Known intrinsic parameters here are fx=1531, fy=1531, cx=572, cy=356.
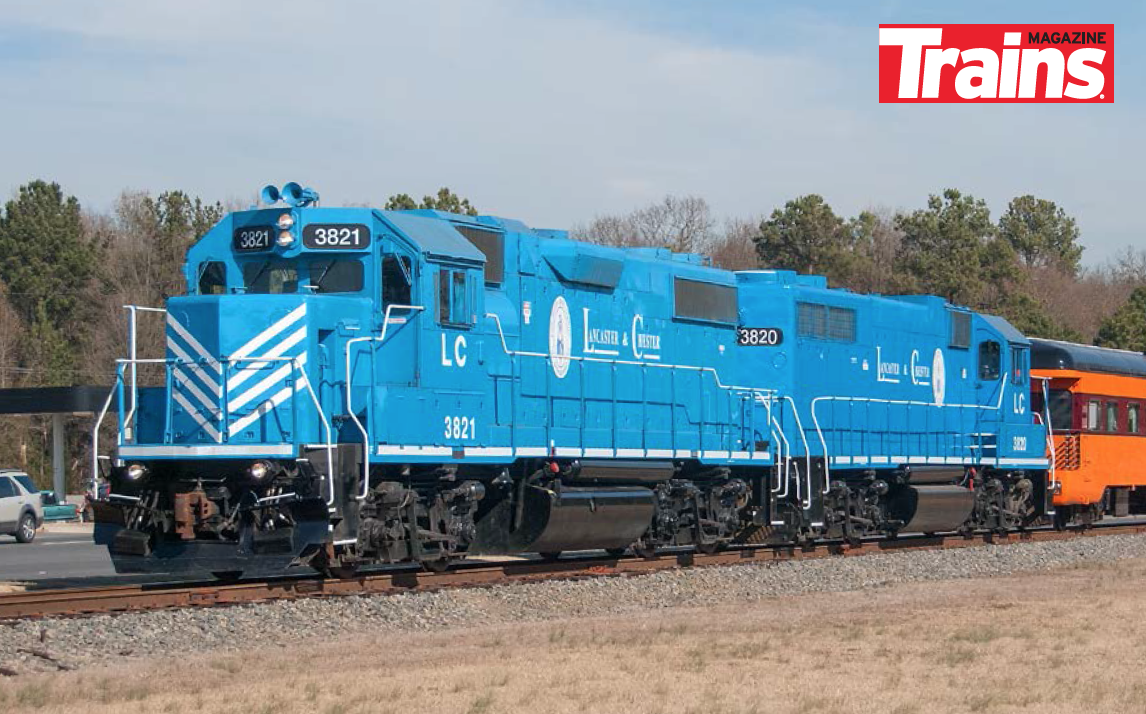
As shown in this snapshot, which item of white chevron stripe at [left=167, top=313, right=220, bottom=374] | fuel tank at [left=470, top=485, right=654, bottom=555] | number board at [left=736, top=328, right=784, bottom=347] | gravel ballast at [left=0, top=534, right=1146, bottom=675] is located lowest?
gravel ballast at [left=0, top=534, right=1146, bottom=675]

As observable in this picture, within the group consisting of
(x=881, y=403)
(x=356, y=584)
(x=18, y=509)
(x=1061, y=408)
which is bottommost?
(x=18, y=509)

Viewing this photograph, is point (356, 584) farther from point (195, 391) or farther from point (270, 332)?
point (270, 332)

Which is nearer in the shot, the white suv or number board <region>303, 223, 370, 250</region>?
number board <region>303, 223, 370, 250</region>

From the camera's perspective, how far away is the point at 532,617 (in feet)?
48.5

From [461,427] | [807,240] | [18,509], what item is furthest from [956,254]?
[461,427]

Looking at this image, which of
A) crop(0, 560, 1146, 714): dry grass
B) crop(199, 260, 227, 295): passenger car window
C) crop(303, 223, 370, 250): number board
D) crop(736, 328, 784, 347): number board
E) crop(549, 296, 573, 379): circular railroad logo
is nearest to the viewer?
crop(0, 560, 1146, 714): dry grass

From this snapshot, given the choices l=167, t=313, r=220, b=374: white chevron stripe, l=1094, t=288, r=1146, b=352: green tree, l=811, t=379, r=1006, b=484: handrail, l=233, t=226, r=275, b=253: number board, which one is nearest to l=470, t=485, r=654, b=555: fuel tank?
l=167, t=313, r=220, b=374: white chevron stripe

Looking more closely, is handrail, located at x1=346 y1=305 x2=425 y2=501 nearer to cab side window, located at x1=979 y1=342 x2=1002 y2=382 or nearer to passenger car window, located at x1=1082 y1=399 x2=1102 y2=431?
cab side window, located at x1=979 y1=342 x2=1002 y2=382

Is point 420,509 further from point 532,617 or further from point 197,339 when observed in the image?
point 197,339

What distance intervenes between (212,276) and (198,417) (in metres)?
1.62

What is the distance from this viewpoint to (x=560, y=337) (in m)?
17.9

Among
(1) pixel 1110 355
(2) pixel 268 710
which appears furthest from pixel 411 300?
(1) pixel 1110 355

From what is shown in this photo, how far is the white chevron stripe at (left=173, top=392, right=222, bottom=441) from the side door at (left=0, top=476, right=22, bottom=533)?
56.2ft

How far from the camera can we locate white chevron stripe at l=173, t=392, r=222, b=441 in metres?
14.4
